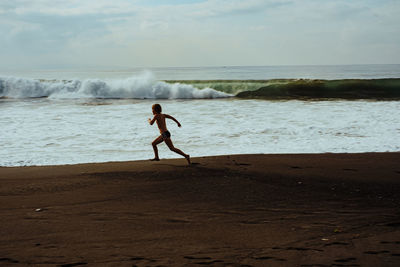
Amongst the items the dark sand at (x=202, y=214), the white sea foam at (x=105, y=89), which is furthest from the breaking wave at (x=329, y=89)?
the dark sand at (x=202, y=214)

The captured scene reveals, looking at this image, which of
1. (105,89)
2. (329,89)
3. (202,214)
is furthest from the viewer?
(105,89)

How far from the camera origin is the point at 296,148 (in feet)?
28.3

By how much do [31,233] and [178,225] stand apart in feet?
4.16

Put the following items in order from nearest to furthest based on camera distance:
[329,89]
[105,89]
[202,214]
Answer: [202,214], [329,89], [105,89]

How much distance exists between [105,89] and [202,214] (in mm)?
24095

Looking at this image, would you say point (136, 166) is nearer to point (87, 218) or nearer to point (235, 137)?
point (87, 218)

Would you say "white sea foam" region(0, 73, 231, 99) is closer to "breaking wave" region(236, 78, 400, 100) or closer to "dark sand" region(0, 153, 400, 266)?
"breaking wave" region(236, 78, 400, 100)

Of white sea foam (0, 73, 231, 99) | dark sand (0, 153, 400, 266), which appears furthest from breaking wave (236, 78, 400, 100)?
dark sand (0, 153, 400, 266)

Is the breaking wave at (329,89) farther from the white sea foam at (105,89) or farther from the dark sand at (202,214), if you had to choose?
the dark sand at (202,214)

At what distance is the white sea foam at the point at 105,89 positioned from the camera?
86.5ft

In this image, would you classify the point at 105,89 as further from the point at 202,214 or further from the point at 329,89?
the point at 202,214

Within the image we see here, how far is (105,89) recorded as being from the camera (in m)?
27.1

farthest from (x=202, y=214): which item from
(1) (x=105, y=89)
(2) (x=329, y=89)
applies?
(1) (x=105, y=89)

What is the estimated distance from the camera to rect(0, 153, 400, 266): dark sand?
3086 millimetres
